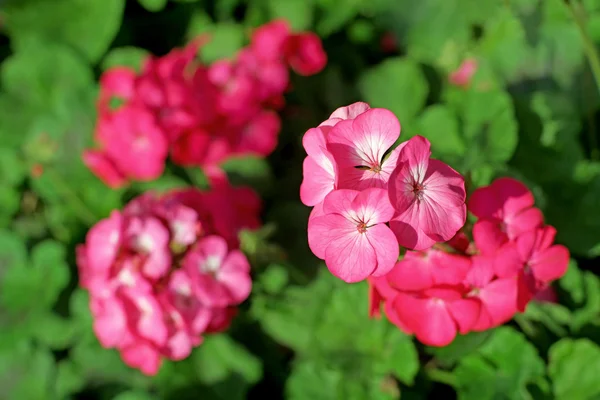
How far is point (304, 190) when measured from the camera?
28.6 inches

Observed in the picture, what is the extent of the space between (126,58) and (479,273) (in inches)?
51.9

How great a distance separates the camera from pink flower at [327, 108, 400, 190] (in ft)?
2.14

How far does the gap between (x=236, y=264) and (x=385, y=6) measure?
3.08ft

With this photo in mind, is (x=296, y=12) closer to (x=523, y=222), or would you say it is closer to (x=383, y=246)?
(x=523, y=222)

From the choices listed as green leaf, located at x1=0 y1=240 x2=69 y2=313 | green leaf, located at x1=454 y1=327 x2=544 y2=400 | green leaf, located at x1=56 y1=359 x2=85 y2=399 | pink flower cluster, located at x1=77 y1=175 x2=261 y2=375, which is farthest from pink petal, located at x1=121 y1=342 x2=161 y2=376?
green leaf, located at x1=454 y1=327 x2=544 y2=400

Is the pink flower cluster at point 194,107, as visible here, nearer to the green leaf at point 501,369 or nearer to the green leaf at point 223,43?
the green leaf at point 223,43

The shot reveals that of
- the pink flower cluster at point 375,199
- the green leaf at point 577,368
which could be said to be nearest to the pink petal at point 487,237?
the pink flower cluster at point 375,199

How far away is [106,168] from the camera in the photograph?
4.94 ft

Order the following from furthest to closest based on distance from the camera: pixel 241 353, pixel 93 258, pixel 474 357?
1. pixel 241 353
2. pixel 93 258
3. pixel 474 357

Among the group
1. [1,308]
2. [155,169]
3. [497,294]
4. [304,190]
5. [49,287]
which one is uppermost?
[304,190]

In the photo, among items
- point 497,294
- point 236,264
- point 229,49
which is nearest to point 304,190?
point 497,294

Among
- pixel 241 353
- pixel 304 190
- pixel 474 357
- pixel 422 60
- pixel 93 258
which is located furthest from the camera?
pixel 422 60

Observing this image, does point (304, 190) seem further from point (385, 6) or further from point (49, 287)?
point (385, 6)

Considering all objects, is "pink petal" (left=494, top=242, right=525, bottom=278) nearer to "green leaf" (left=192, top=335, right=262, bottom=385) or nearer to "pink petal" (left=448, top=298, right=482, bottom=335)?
"pink petal" (left=448, top=298, right=482, bottom=335)
